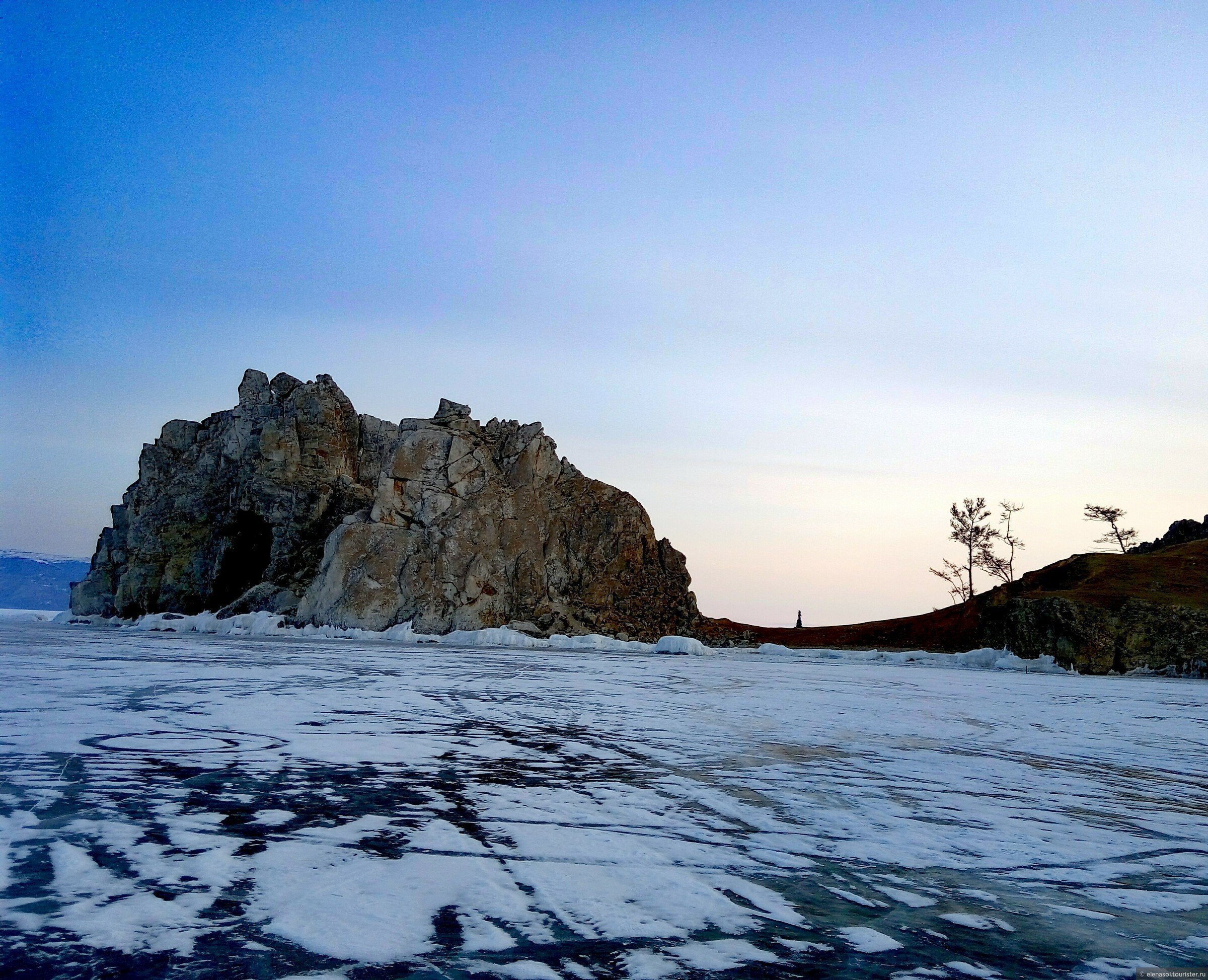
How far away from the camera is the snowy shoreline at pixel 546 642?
97.3 ft

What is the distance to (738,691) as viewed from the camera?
13484 mm

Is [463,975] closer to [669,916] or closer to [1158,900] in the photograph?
[669,916]

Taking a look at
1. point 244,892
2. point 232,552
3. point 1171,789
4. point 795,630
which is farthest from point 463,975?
point 232,552

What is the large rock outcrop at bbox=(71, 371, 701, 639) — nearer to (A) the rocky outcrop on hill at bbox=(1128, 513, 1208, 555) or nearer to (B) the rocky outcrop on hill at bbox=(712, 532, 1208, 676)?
(B) the rocky outcrop on hill at bbox=(712, 532, 1208, 676)

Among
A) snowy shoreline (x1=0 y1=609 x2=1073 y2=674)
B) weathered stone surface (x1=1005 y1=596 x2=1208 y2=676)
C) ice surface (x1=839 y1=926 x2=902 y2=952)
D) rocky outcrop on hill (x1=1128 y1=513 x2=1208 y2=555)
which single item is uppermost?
rocky outcrop on hill (x1=1128 y1=513 x2=1208 y2=555)

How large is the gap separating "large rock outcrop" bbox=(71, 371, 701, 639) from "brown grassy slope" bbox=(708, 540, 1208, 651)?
7.63 meters

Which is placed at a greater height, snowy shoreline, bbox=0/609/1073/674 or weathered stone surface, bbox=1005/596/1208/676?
weathered stone surface, bbox=1005/596/1208/676

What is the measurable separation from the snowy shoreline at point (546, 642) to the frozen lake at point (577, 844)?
70.8ft

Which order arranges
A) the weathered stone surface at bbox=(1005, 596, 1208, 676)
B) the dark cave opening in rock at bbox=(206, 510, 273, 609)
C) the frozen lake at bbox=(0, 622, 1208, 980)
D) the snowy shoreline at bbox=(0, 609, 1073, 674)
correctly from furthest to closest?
the dark cave opening in rock at bbox=(206, 510, 273, 609) → the snowy shoreline at bbox=(0, 609, 1073, 674) → the weathered stone surface at bbox=(1005, 596, 1208, 676) → the frozen lake at bbox=(0, 622, 1208, 980)

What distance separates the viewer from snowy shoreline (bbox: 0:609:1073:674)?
29.7m

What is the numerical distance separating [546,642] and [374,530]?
35.1 feet

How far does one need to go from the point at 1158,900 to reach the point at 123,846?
4806mm

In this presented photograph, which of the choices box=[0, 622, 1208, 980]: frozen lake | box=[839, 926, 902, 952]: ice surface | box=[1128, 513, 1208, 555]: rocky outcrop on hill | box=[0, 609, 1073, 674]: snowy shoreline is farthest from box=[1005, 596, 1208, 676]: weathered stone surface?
box=[839, 926, 902, 952]: ice surface

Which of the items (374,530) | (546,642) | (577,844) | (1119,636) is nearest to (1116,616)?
(1119,636)
